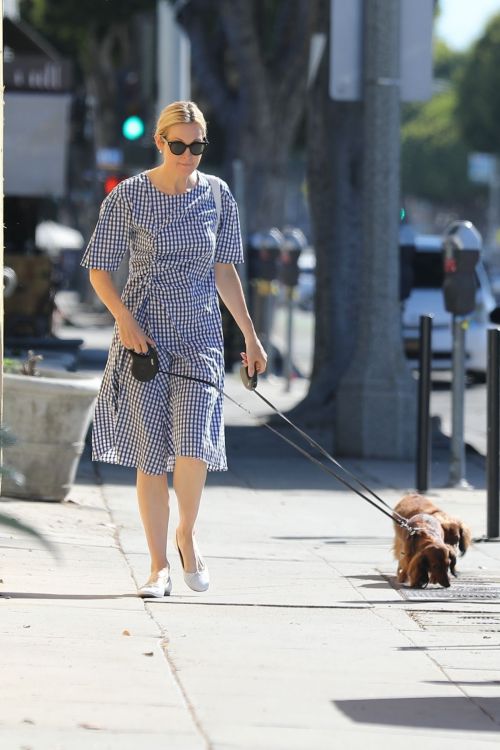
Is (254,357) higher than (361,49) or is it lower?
lower

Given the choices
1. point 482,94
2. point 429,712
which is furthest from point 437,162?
point 429,712

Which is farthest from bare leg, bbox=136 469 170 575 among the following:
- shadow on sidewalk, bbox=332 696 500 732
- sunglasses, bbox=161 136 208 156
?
shadow on sidewalk, bbox=332 696 500 732

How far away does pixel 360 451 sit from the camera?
12.0 meters

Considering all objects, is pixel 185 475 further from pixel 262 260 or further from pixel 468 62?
pixel 468 62

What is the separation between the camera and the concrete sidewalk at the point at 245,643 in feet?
14.8

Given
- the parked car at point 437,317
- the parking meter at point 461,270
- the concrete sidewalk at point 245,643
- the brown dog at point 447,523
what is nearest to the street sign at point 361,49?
the parking meter at point 461,270

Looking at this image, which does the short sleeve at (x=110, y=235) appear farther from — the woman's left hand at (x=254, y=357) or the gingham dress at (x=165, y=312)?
the woman's left hand at (x=254, y=357)

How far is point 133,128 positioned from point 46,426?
9.09 metres

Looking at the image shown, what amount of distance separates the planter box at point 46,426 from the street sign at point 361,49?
13.9ft

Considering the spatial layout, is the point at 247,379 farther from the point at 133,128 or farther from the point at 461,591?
the point at 133,128

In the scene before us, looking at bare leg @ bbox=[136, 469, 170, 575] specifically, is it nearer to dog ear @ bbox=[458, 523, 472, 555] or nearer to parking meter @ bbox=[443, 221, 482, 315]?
dog ear @ bbox=[458, 523, 472, 555]

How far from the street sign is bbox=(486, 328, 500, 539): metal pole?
3686 millimetres

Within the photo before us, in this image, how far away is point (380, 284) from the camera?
476 inches

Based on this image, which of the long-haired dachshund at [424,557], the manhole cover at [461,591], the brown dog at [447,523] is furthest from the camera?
the brown dog at [447,523]
